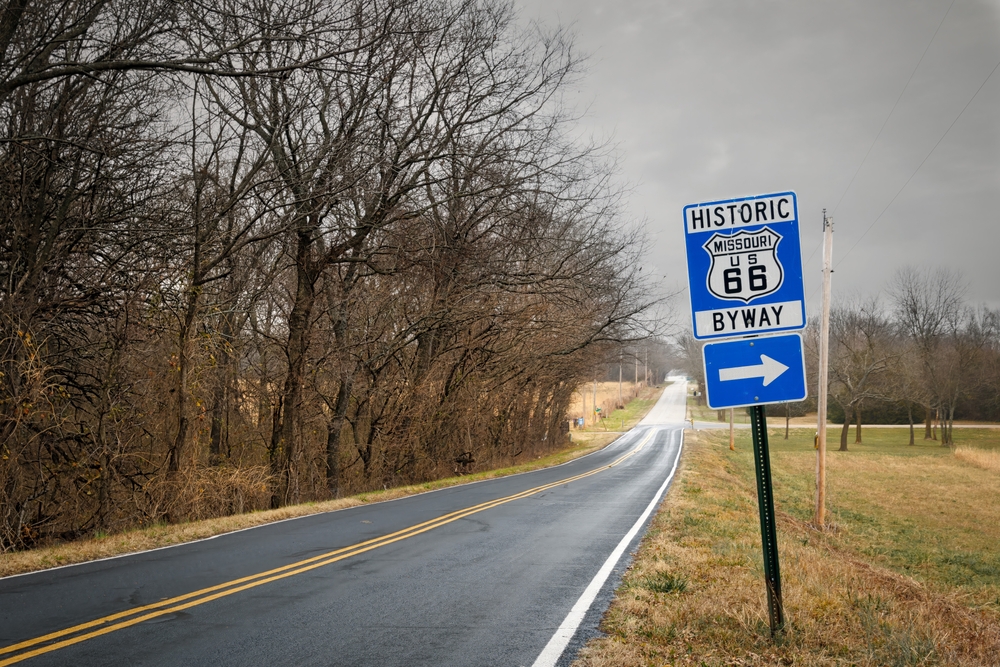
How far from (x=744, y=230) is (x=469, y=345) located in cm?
2069

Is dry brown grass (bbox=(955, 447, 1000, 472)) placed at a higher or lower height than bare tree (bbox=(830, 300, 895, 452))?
lower

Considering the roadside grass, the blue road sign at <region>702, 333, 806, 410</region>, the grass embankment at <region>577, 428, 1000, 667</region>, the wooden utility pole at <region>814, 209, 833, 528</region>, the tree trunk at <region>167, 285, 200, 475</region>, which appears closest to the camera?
the blue road sign at <region>702, 333, 806, 410</region>

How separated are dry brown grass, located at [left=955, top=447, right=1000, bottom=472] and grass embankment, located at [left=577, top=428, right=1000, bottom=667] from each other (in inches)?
677

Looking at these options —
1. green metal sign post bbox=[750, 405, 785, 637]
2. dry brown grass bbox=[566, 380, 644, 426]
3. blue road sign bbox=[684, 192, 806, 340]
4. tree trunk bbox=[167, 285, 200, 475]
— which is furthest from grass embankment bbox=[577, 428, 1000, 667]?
dry brown grass bbox=[566, 380, 644, 426]

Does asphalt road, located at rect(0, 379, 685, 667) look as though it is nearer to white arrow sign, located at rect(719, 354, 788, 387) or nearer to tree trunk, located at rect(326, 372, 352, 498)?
white arrow sign, located at rect(719, 354, 788, 387)

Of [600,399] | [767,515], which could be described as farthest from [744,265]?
[600,399]

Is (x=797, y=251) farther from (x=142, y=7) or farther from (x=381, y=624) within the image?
(x=142, y=7)

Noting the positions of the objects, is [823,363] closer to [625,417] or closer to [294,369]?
[294,369]

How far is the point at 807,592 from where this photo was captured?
675cm

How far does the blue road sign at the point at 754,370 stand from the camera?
4883mm

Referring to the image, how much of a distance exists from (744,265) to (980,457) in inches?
1716

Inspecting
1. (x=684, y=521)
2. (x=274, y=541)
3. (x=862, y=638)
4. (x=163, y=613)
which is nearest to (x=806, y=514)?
(x=684, y=521)

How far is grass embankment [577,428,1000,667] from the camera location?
5145 mm

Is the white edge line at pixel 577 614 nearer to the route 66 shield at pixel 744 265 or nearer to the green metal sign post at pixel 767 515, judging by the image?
the green metal sign post at pixel 767 515
